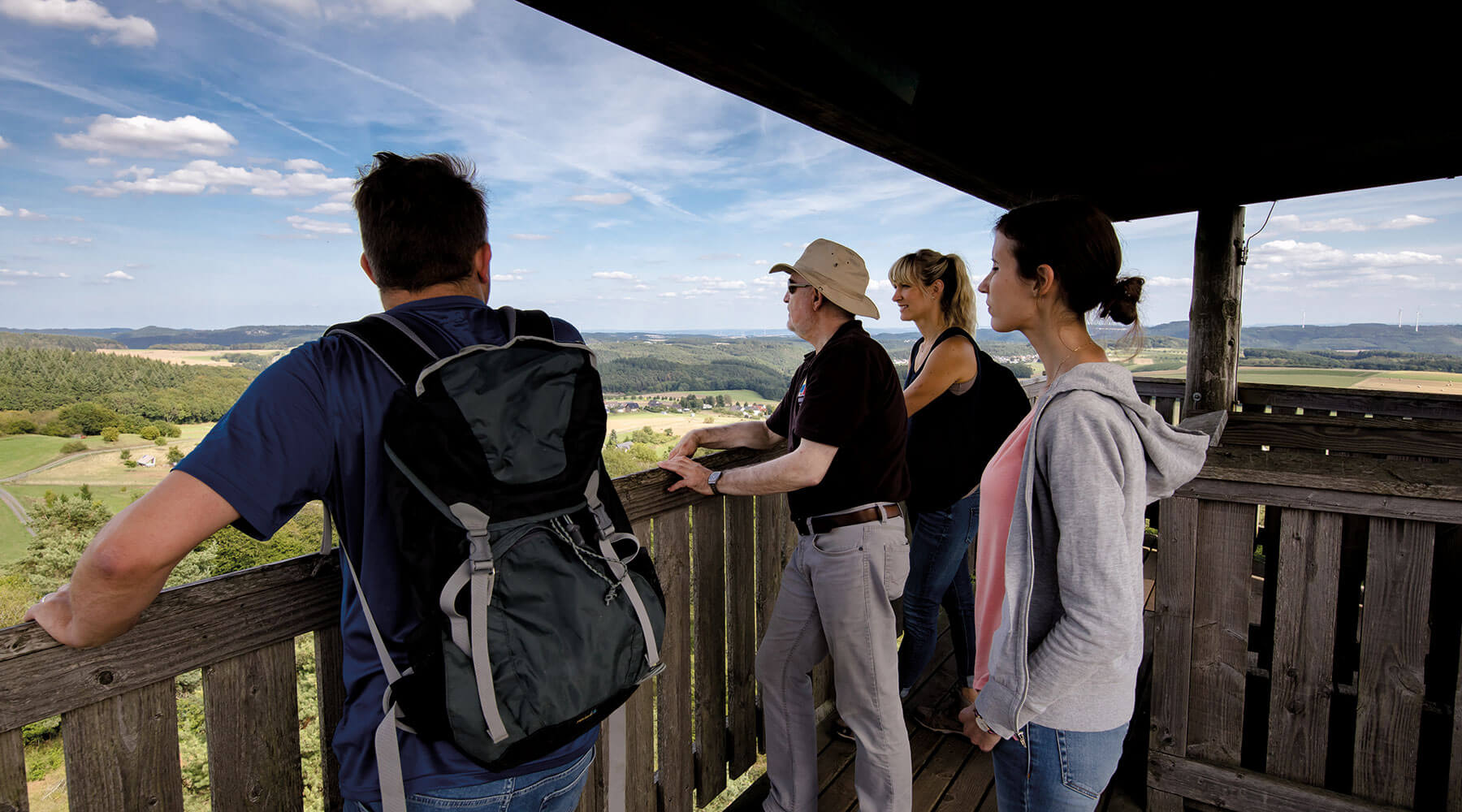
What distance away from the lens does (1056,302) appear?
1289 millimetres

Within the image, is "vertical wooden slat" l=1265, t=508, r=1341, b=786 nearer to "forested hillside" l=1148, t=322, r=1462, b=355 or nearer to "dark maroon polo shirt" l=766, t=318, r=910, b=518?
"dark maroon polo shirt" l=766, t=318, r=910, b=518

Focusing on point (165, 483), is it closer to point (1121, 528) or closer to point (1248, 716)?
point (1121, 528)

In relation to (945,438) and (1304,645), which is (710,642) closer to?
(945,438)

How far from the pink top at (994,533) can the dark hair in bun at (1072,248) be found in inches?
10.8

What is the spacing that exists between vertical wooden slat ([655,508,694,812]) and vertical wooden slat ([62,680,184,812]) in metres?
1.07

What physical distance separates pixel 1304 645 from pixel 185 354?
41.7 ft

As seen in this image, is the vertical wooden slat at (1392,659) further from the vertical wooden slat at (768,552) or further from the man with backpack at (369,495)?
the man with backpack at (369,495)

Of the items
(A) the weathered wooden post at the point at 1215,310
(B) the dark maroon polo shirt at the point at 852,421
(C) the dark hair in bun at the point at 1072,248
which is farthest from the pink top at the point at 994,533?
(A) the weathered wooden post at the point at 1215,310

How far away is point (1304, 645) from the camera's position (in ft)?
6.51

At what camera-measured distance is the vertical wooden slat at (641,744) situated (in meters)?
1.85

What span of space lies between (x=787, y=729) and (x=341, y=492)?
1523 millimetres

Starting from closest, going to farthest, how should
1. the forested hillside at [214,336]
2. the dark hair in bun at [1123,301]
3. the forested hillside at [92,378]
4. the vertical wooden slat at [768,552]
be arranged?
the dark hair in bun at [1123,301]
the vertical wooden slat at [768,552]
the forested hillside at [214,336]
the forested hillside at [92,378]

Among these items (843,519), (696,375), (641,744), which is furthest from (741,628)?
(696,375)

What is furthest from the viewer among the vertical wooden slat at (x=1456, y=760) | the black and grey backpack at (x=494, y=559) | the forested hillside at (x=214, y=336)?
the forested hillside at (x=214, y=336)
